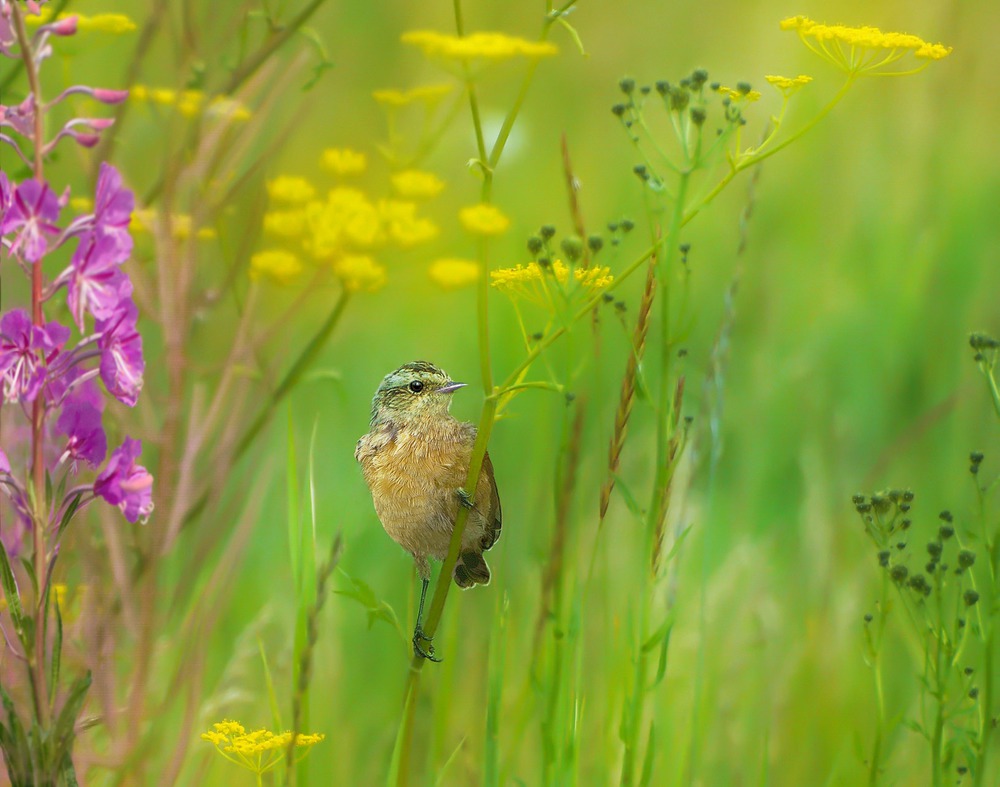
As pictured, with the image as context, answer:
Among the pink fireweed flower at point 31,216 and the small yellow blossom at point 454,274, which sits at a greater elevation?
the small yellow blossom at point 454,274

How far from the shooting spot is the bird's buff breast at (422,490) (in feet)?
7.06

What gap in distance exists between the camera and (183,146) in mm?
2328

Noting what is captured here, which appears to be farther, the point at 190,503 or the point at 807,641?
the point at 807,641

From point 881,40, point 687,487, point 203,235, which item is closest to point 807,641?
point 687,487

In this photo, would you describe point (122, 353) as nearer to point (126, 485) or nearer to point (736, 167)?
point (126, 485)

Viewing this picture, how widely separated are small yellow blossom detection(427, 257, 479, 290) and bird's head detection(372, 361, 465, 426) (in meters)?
0.23

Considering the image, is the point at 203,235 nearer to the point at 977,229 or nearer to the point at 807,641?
the point at 807,641

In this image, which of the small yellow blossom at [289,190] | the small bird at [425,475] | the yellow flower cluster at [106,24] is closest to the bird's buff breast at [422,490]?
the small bird at [425,475]

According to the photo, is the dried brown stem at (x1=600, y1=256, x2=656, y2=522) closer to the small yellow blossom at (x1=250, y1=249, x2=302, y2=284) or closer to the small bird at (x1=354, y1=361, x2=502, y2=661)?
the small bird at (x1=354, y1=361, x2=502, y2=661)

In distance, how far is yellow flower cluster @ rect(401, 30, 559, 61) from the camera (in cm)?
179

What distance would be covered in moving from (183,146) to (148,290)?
311 mm

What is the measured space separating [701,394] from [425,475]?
74cm

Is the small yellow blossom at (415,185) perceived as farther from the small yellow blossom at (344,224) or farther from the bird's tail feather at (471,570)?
the bird's tail feather at (471,570)

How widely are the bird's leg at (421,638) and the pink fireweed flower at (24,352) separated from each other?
736 mm
